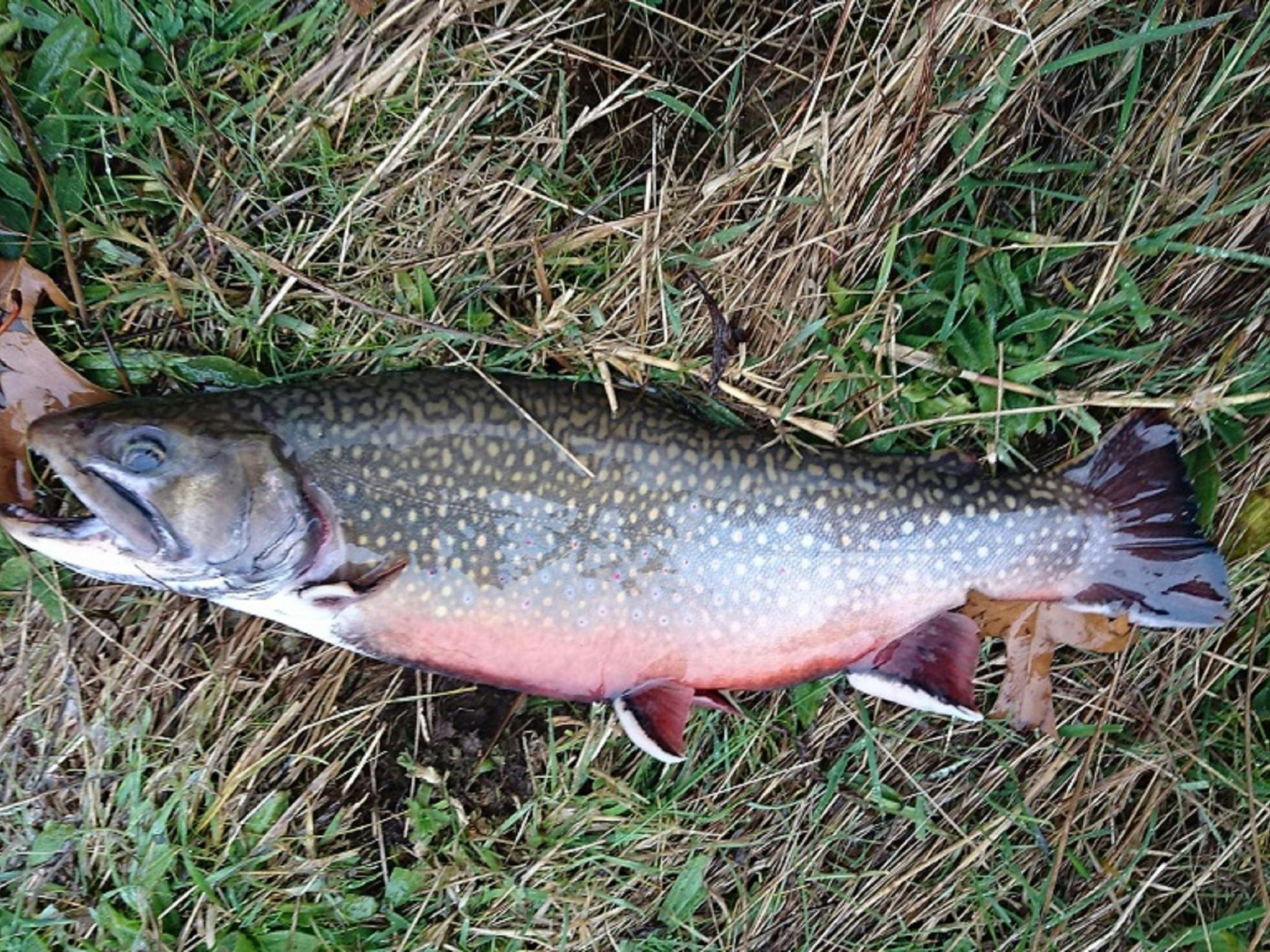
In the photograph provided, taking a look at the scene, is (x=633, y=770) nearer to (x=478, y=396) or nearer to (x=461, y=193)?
(x=478, y=396)

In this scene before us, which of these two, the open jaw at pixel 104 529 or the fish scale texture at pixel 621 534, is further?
the fish scale texture at pixel 621 534

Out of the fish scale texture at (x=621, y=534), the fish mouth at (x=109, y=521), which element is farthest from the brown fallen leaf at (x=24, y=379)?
the fish scale texture at (x=621, y=534)

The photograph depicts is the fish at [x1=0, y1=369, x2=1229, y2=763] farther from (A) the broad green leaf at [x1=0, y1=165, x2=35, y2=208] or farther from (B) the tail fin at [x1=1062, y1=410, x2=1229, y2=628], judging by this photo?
(A) the broad green leaf at [x1=0, y1=165, x2=35, y2=208]

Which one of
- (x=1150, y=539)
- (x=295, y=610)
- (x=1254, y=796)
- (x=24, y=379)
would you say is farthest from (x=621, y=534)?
(x=1254, y=796)

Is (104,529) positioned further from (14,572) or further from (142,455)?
(14,572)

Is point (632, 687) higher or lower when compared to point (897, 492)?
lower

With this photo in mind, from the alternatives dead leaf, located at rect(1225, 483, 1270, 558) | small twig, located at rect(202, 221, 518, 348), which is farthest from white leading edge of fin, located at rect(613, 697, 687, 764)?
dead leaf, located at rect(1225, 483, 1270, 558)

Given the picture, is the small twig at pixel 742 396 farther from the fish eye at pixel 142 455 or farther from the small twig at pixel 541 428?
the fish eye at pixel 142 455

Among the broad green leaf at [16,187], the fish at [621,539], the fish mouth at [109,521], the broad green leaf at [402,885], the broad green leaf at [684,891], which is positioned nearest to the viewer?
the fish mouth at [109,521]

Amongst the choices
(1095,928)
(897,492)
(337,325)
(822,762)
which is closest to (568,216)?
(337,325)
